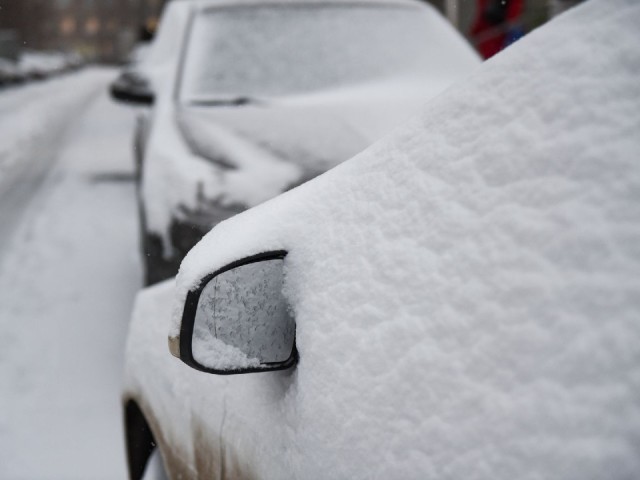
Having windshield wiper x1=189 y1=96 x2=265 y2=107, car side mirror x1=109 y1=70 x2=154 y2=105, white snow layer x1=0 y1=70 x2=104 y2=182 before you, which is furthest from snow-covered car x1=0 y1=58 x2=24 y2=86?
windshield wiper x1=189 y1=96 x2=265 y2=107

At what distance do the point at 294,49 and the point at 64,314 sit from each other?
80.0 inches

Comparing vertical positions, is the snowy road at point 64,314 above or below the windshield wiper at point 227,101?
below

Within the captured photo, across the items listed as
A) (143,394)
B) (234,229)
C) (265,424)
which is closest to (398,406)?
(265,424)

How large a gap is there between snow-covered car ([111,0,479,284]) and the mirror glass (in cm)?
124

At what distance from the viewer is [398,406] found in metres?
0.85

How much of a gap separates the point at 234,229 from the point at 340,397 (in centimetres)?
39

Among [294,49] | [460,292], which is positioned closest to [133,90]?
[294,49]

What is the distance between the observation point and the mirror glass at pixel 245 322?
1.10 metres

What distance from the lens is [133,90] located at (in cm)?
368

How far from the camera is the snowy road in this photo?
2.52 metres

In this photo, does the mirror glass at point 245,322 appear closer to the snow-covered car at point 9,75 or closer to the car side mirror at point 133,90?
the car side mirror at point 133,90

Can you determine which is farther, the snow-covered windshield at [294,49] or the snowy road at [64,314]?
the snow-covered windshield at [294,49]

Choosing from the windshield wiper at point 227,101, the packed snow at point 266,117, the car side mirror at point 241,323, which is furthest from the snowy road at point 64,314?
the car side mirror at point 241,323

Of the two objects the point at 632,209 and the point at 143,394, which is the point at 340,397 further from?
the point at 143,394
